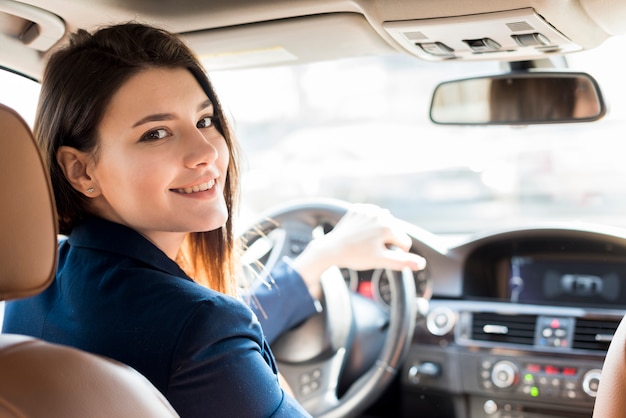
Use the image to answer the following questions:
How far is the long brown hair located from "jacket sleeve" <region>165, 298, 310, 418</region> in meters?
0.54

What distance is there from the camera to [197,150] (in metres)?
2.00

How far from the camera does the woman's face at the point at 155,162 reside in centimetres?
196

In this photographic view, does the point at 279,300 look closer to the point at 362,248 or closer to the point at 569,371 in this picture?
the point at 362,248

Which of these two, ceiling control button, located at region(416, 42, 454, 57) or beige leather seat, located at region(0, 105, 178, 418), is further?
ceiling control button, located at region(416, 42, 454, 57)

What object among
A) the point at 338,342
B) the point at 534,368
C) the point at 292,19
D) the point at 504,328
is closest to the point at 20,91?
the point at 292,19

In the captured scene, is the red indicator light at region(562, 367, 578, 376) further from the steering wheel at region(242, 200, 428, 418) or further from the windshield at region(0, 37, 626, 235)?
the windshield at region(0, 37, 626, 235)

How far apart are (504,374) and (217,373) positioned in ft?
5.66

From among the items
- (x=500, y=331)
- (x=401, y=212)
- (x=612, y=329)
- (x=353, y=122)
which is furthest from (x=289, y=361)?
(x=353, y=122)

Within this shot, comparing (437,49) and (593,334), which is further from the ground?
(437,49)

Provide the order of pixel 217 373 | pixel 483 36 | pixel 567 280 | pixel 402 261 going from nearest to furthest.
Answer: pixel 217 373 < pixel 483 36 < pixel 402 261 < pixel 567 280

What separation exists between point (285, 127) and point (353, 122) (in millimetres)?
855

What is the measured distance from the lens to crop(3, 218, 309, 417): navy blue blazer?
5.44ft

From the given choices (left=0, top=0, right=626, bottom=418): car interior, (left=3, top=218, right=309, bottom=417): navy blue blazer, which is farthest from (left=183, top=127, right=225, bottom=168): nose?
(left=0, top=0, right=626, bottom=418): car interior

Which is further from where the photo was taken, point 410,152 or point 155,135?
point 410,152
